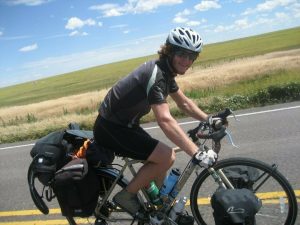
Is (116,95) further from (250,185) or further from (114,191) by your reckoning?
(250,185)

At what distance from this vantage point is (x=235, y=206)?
11.2ft

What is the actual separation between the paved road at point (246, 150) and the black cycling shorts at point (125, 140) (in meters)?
1.79

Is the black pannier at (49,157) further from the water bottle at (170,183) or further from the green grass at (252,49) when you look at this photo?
the green grass at (252,49)

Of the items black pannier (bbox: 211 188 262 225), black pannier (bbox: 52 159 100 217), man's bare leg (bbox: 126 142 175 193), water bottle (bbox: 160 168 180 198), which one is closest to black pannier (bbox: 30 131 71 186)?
black pannier (bbox: 52 159 100 217)

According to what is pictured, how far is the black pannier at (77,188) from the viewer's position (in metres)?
3.81

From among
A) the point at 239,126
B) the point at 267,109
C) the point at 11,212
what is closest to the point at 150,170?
the point at 11,212

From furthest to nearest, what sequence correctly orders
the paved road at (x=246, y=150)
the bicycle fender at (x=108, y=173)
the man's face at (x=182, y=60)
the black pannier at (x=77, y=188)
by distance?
the paved road at (x=246, y=150) < the bicycle fender at (x=108, y=173) < the black pannier at (x=77, y=188) < the man's face at (x=182, y=60)

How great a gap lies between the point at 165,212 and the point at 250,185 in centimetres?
84

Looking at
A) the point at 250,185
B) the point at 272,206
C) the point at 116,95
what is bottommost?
the point at 272,206

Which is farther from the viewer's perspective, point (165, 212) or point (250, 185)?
point (165, 212)

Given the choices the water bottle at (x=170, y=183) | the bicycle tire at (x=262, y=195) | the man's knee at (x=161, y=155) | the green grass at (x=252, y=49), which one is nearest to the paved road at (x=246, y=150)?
the bicycle tire at (x=262, y=195)

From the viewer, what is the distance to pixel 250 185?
3.63m

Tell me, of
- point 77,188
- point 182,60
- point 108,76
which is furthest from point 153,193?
point 108,76

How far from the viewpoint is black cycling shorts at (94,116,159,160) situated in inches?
146
